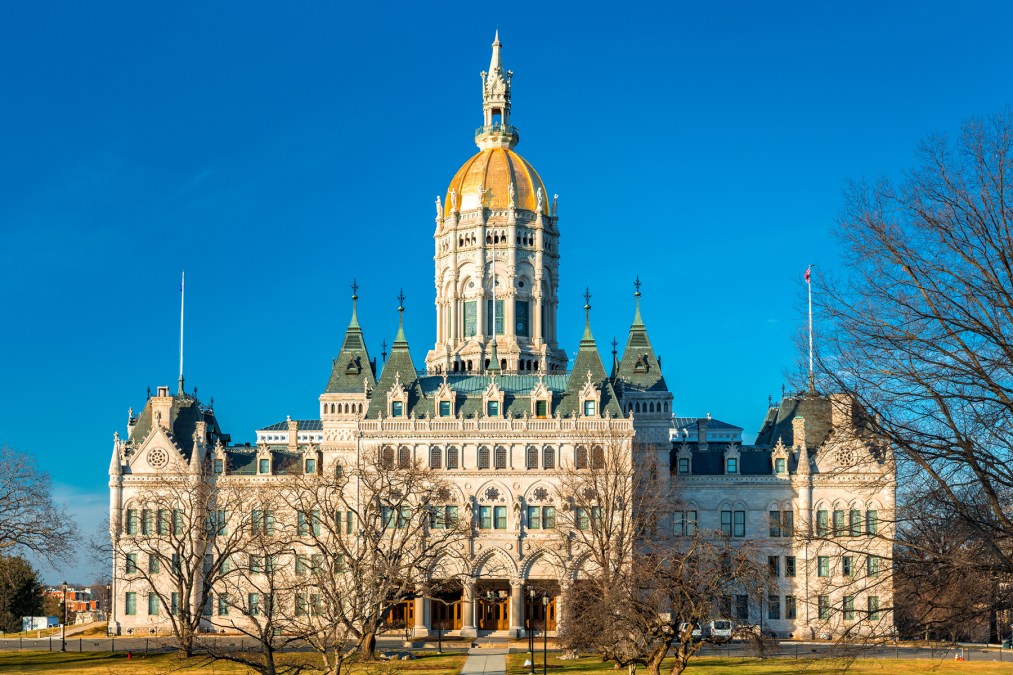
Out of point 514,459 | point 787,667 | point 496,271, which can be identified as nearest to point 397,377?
point 514,459

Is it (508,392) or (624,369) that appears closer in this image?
(508,392)

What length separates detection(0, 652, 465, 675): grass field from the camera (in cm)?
6950

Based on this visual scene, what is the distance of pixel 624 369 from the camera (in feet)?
373

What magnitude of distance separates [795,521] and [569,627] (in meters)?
30.2

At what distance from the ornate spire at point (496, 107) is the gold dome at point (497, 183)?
255 cm

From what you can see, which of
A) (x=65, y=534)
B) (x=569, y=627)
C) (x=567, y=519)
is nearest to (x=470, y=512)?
(x=567, y=519)

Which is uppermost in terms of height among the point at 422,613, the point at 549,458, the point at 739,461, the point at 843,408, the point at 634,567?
the point at 549,458

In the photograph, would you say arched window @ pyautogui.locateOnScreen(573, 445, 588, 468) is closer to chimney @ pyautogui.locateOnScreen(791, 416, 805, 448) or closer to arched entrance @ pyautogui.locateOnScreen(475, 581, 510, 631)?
arched entrance @ pyautogui.locateOnScreen(475, 581, 510, 631)

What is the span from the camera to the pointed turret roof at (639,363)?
366 feet

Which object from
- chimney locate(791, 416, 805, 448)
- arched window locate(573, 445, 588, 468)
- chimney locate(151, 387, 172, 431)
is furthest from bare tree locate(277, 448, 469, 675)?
chimney locate(791, 416, 805, 448)

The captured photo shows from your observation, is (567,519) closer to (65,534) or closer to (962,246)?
(65,534)

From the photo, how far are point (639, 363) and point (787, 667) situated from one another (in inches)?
1782

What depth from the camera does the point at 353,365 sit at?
377 feet

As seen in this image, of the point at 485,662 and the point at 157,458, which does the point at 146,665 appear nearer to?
the point at 485,662
